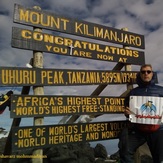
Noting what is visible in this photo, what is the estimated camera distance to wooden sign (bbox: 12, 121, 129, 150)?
5.24 meters

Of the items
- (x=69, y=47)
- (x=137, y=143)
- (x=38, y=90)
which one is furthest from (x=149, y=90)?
(x=38, y=90)

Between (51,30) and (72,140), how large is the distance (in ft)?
9.02

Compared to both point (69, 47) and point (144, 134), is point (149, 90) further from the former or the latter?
point (69, 47)

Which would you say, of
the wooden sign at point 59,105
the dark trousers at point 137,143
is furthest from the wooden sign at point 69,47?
the dark trousers at point 137,143

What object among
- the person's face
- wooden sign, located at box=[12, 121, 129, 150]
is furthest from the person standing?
wooden sign, located at box=[12, 121, 129, 150]

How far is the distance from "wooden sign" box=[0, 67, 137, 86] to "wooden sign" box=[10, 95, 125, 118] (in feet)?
1.12

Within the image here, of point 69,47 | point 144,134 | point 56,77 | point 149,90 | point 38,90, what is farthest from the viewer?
point 69,47

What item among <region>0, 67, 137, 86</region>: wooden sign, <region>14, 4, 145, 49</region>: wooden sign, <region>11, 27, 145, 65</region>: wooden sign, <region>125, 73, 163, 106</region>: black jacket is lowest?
<region>125, 73, 163, 106</region>: black jacket

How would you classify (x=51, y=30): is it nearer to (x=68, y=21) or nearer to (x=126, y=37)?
(x=68, y=21)

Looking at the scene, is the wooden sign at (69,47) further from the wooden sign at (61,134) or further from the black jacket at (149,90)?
the wooden sign at (61,134)

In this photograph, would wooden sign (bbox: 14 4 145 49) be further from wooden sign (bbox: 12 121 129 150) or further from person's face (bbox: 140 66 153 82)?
wooden sign (bbox: 12 121 129 150)

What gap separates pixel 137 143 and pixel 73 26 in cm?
331

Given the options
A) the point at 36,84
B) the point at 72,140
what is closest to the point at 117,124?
the point at 72,140

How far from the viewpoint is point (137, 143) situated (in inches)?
206
